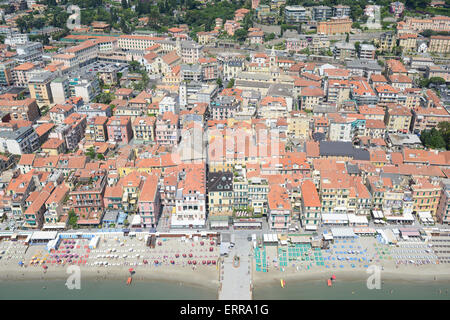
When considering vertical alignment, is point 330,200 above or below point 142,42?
below

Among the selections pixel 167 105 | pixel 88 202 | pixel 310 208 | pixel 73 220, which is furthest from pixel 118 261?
pixel 167 105

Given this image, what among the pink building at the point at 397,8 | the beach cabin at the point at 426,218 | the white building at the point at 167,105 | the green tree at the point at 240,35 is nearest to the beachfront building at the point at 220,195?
the beach cabin at the point at 426,218

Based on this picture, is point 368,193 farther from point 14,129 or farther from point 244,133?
point 14,129

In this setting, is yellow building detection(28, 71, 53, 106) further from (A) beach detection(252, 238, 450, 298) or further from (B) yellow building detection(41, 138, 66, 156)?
(A) beach detection(252, 238, 450, 298)

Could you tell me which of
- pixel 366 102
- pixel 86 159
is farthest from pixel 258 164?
pixel 366 102

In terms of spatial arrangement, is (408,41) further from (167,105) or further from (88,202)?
(88,202)

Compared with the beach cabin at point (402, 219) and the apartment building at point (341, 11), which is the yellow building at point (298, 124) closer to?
the beach cabin at point (402, 219)

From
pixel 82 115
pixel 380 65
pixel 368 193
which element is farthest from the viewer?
pixel 380 65
